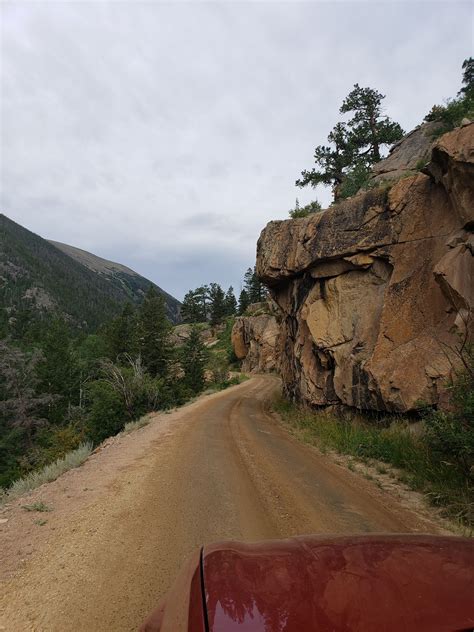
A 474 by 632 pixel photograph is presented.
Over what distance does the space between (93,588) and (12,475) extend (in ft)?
84.0

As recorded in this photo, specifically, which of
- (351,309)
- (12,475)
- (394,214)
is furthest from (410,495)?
(12,475)

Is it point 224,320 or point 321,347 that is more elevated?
point 224,320

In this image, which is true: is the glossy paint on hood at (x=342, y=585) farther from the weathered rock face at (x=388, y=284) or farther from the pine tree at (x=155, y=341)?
the pine tree at (x=155, y=341)

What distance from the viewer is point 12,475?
23656 millimetres

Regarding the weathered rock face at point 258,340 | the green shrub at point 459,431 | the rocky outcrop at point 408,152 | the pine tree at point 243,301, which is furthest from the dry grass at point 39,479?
the pine tree at point 243,301

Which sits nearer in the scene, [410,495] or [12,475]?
[410,495]

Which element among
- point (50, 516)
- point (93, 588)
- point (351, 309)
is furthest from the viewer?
point (351, 309)

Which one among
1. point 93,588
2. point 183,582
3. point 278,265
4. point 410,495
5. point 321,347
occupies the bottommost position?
point 410,495

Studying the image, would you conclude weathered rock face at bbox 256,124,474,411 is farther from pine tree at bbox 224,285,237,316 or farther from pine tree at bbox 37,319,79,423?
pine tree at bbox 224,285,237,316

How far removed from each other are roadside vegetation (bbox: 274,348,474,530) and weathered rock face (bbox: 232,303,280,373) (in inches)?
1306

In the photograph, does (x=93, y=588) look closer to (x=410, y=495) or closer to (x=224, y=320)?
(x=410, y=495)

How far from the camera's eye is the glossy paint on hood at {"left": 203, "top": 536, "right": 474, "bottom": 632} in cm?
155

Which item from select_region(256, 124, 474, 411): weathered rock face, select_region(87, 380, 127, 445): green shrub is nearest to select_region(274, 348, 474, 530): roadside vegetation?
select_region(256, 124, 474, 411): weathered rock face

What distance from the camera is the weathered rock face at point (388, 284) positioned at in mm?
9539
